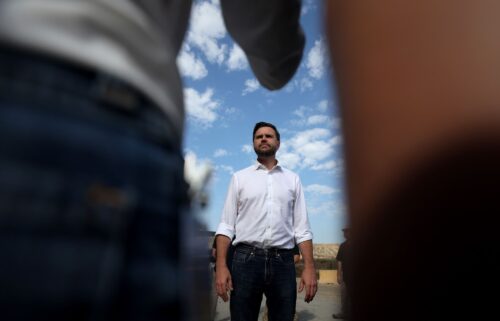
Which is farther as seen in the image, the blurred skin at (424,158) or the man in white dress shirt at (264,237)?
the man in white dress shirt at (264,237)

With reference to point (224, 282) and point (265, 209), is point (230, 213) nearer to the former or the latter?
point (265, 209)

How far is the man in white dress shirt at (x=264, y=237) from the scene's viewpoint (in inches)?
105

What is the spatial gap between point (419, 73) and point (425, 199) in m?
0.13

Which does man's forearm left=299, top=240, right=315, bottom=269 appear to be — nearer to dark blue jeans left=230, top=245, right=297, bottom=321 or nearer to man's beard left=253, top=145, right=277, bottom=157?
dark blue jeans left=230, top=245, right=297, bottom=321

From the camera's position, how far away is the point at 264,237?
273 cm

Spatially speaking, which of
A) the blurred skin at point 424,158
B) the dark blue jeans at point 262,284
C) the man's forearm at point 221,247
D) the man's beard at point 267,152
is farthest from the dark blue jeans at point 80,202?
the man's beard at point 267,152

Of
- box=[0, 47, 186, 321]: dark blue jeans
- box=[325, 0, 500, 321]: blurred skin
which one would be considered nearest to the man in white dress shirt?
box=[0, 47, 186, 321]: dark blue jeans

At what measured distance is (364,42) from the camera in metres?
0.45

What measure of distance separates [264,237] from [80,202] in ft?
7.47

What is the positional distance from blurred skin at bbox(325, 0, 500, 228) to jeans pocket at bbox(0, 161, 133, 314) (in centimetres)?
32

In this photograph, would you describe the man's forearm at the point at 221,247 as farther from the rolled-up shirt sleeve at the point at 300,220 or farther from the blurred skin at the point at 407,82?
the blurred skin at the point at 407,82

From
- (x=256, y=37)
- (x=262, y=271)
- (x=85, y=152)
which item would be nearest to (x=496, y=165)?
(x=85, y=152)

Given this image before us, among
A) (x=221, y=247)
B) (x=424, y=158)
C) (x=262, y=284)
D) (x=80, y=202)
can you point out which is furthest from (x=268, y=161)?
(x=424, y=158)

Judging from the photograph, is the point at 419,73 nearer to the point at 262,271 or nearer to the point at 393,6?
the point at 393,6
